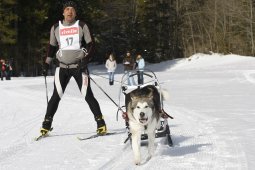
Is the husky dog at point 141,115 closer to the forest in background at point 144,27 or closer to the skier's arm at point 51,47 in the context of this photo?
the skier's arm at point 51,47

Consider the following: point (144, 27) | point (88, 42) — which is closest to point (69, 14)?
point (88, 42)

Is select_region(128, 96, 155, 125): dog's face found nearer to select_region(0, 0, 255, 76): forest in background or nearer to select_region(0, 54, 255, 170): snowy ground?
select_region(0, 54, 255, 170): snowy ground

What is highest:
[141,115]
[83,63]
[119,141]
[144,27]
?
[144,27]

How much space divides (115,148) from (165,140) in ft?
2.93

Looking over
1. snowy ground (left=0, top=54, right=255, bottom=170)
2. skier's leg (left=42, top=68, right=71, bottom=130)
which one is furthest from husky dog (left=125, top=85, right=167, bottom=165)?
skier's leg (left=42, top=68, right=71, bottom=130)

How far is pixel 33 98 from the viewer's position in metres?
14.9

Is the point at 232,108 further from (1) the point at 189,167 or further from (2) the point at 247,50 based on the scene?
(2) the point at 247,50

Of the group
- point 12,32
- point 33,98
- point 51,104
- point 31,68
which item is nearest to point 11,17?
point 12,32

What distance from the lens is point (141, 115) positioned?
541 cm

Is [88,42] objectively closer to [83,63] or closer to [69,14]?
[83,63]

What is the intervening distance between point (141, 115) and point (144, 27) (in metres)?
47.0

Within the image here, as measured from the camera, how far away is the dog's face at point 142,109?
17.9ft

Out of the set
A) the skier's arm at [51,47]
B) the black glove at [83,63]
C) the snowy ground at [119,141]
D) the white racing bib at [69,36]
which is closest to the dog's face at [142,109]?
the snowy ground at [119,141]

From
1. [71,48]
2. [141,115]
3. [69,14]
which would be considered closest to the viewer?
[141,115]
